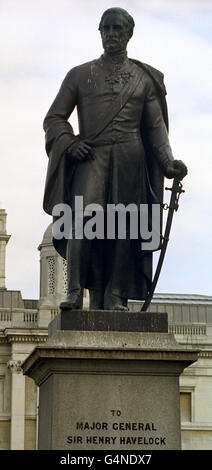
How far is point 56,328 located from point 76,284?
0.49 meters

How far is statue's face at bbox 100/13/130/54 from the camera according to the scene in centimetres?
1466

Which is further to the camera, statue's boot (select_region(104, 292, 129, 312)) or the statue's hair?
the statue's hair

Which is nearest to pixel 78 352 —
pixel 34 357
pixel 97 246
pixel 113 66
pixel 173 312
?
pixel 34 357

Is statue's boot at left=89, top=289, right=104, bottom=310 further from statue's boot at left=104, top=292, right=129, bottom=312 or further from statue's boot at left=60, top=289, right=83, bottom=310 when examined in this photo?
statue's boot at left=60, top=289, right=83, bottom=310

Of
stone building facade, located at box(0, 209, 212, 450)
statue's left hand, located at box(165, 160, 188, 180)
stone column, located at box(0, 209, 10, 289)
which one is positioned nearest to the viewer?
statue's left hand, located at box(165, 160, 188, 180)

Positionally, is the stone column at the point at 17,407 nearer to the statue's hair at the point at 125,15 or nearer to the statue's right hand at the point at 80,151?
the statue's hair at the point at 125,15

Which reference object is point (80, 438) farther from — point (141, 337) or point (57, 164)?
point (57, 164)

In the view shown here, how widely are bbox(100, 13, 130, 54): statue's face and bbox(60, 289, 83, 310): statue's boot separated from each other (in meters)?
2.59

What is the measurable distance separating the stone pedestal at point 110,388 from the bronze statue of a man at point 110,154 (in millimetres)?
768

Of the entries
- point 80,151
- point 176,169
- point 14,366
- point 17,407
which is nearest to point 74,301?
point 80,151

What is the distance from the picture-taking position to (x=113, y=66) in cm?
1476

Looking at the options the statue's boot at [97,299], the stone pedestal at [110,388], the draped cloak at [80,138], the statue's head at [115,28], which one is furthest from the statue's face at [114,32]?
the stone pedestal at [110,388]

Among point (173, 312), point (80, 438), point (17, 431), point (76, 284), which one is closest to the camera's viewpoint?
point (80, 438)

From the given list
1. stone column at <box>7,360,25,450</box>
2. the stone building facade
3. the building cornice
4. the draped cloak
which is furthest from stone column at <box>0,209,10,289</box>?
the draped cloak
